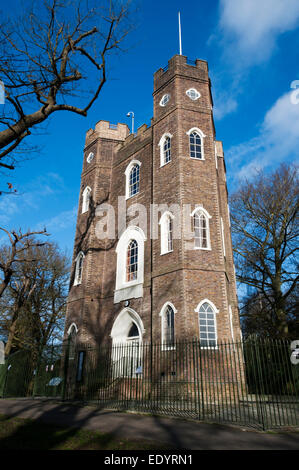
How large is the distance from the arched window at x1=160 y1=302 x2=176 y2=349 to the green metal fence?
46cm

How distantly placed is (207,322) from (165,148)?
31.5 ft

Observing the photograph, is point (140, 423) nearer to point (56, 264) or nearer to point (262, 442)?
point (262, 442)

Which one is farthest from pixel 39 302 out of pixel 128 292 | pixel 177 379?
pixel 177 379

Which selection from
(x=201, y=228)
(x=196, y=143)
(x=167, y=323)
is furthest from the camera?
(x=196, y=143)

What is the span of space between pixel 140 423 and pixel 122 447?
3138 mm

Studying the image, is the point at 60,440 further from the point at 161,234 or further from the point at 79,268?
the point at 79,268

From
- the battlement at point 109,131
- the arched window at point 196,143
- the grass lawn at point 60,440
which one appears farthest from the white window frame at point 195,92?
the grass lawn at point 60,440

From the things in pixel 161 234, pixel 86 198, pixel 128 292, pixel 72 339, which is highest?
pixel 86 198

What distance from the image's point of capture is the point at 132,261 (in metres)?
18.4

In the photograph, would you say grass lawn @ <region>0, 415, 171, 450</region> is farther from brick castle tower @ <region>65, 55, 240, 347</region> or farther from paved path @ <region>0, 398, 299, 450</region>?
brick castle tower @ <region>65, 55, 240, 347</region>

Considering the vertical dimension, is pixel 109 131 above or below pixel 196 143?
above

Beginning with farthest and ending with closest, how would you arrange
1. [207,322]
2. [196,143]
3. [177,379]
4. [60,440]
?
[196,143] < [207,322] < [177,379] < [60,440]

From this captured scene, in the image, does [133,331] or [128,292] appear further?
[133,331]

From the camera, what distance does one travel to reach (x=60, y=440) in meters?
6.70
